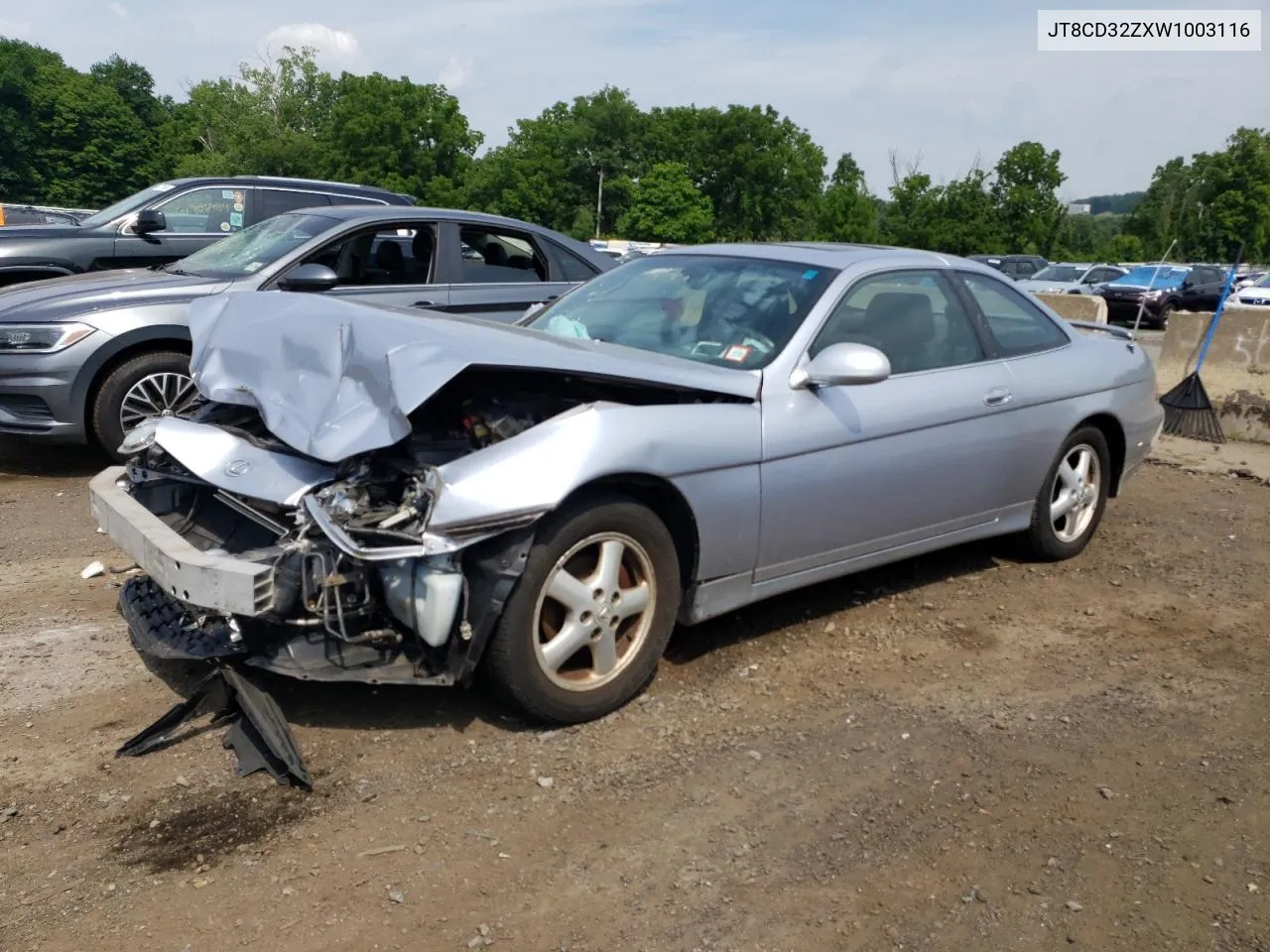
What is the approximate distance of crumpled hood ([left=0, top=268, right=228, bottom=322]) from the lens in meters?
6.73

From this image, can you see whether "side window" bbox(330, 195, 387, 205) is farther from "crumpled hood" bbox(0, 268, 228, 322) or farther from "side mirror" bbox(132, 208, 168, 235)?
"crumpled hood" bbox(0, 268, 228, 322)

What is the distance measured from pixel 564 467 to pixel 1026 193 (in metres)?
41.8

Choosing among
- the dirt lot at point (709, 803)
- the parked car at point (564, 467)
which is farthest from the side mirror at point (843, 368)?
the dirt lot at point (709, 803)

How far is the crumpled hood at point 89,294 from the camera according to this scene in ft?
22.1

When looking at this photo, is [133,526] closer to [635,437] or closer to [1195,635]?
[635,437]

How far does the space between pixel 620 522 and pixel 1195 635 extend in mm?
2945

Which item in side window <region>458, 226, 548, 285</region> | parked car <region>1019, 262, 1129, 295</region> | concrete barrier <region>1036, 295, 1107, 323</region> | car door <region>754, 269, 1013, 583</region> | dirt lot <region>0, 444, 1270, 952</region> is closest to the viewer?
dirt lot <region>0, 444, 1270, 952</region>

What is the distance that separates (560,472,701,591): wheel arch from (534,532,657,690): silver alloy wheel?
0.16 metres

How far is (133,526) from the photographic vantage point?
12.1ft

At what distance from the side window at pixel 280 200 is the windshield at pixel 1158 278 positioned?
21466 mm

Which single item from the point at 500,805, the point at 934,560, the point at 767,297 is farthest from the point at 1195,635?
the point at 500,805

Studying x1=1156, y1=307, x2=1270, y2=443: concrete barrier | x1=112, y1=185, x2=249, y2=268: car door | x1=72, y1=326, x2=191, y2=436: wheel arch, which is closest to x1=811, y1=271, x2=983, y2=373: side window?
x1=72, y1=326, x2=191, y2=436: wheel arch

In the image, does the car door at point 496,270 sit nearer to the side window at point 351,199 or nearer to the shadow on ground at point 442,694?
→ the side window at point 351,199

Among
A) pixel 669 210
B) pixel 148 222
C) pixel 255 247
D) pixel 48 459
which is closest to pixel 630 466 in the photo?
pixel 255 247
